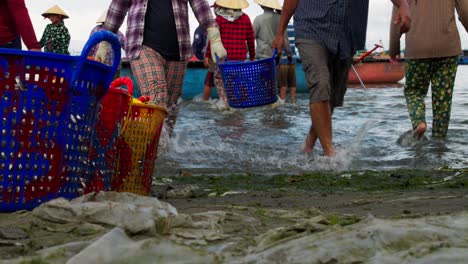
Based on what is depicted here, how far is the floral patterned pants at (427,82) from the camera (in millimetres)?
7879

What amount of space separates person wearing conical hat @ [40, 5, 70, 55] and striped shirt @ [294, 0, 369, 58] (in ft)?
24.1

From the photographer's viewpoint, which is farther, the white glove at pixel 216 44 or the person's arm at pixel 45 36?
the person's arm at pixel 45 36

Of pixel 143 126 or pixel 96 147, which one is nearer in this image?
pixel 96 147

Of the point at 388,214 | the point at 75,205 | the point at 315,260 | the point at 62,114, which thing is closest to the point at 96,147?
the point at 62,114

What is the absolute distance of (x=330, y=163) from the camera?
6.70 m

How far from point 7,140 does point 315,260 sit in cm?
144

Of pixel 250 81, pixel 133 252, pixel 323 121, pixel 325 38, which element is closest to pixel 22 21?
pixel 325 38

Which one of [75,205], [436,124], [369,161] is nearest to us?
[75,205]

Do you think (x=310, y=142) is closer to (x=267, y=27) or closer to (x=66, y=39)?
(x=267, y=27)

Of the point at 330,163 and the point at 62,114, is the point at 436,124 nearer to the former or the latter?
the point at 330,163

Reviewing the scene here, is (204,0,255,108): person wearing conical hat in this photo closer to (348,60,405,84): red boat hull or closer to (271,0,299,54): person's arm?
(271,0,299,54): person's arm

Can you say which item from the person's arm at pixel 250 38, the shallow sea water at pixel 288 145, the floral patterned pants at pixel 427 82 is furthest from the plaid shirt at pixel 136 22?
the person's arm at pixel 250 38

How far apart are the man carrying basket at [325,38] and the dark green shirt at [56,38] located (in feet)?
24.2

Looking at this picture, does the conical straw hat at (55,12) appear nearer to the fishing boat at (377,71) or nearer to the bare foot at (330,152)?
the bare foot at (330,152)
